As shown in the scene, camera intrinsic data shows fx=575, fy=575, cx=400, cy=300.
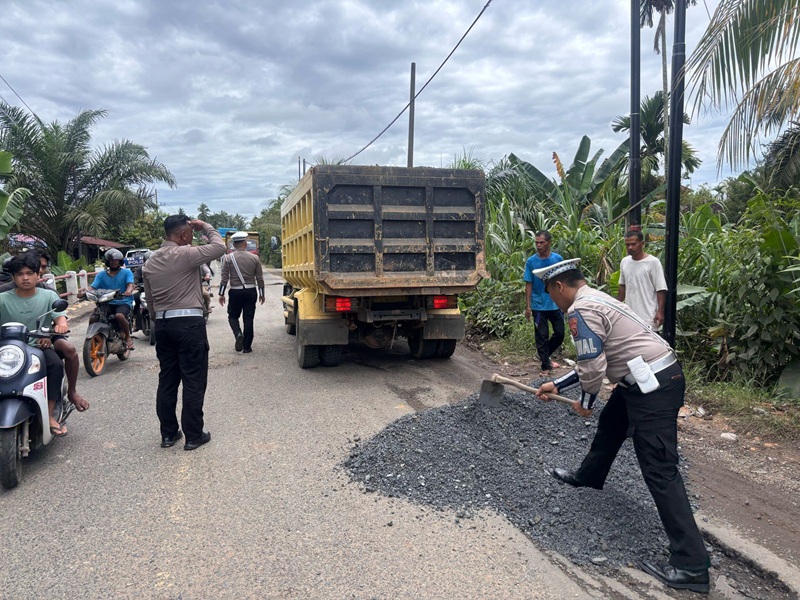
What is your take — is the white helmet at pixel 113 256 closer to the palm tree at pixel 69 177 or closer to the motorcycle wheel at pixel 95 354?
the motorcycle wheel at pixel 95 354

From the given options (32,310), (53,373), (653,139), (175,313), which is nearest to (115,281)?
(32,310)

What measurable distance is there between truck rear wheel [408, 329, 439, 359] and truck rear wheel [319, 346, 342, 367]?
3.52ft

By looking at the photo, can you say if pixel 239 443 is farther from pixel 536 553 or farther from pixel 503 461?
pixel 536 553

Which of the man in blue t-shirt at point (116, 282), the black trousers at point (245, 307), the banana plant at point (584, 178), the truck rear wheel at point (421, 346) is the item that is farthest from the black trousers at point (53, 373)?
the banana plant at point (584, 178)

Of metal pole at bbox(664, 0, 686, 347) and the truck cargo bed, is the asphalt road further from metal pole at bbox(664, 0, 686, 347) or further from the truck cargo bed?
metal pole at bbox(664, 0, 686, 347)

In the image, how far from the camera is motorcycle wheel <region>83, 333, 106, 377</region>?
7.12 metres

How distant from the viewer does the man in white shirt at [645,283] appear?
5.53 m

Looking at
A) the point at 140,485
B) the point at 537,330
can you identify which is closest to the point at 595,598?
the point at 140,485

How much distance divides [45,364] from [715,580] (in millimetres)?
4738

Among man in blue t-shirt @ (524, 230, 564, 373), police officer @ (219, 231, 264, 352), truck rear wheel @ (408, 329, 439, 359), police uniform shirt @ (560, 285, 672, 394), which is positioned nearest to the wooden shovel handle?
police uniform shirt @ (560, 285, 672, 394)

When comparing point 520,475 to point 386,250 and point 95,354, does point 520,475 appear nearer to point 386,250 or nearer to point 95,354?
point 386,250

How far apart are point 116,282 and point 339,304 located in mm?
3212

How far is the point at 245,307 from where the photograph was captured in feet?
28.6

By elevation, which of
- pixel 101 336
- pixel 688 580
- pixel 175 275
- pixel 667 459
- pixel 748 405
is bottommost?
pixel 688 580
